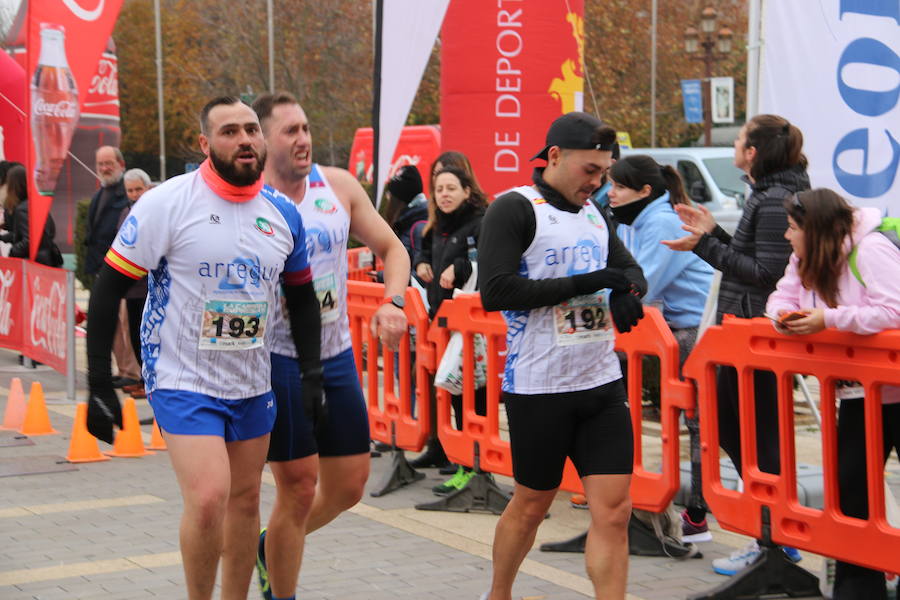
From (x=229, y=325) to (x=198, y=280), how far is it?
18 centimetres

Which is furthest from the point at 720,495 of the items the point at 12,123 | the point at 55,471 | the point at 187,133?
the point at 187,133

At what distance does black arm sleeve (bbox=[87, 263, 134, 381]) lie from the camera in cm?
432

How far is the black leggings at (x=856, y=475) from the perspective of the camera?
16.0 feet

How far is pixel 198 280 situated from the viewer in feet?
14.1

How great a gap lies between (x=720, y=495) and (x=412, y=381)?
3.24m

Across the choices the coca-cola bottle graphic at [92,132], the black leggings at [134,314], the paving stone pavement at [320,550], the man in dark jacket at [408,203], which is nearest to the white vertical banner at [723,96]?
the coca-cola bottle graphic at [92,132]

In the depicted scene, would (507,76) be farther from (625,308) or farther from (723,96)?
(723,96)

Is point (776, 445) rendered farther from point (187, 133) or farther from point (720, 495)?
point (187, 133)

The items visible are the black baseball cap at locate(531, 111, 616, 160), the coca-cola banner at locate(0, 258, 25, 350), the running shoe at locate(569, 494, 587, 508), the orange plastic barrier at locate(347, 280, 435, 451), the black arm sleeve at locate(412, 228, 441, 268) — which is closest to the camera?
the black baseball cap at locate(531, 111, 616, 160)

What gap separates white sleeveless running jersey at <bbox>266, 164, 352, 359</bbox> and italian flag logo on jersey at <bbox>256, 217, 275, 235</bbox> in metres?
0.38

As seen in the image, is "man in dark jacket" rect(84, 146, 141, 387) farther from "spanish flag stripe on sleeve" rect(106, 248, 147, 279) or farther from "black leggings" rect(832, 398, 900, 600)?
"black leggings" rect(832, 398, 900, 600)

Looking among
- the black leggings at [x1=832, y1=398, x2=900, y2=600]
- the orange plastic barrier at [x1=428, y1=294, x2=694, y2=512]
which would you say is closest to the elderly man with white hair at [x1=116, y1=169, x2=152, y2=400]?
the orange plastic barrier at [x1=428, y1=294, x2=694, y2=512]

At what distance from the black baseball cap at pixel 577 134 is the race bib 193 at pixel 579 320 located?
55 centimetres

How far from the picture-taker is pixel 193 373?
432 centimetres
